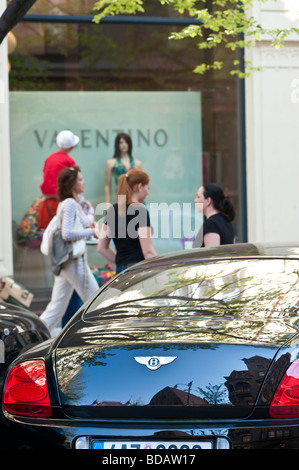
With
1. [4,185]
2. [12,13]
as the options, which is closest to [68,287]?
[4,185]

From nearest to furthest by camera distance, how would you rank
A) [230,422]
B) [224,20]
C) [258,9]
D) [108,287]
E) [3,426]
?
[230,422], [3,426], [108,287], [224,20], [258,9]

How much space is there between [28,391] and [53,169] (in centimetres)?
710

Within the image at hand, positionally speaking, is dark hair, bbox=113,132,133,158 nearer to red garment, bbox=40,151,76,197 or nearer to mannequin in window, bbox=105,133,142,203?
mannequin in window, bbox=105,133,142,203

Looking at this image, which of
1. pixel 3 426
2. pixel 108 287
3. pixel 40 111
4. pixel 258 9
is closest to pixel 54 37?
A: pixel 40 111

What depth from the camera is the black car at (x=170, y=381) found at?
3424 millimetres

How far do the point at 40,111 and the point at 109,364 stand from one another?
840cm

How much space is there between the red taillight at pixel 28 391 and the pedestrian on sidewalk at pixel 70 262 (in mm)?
4584

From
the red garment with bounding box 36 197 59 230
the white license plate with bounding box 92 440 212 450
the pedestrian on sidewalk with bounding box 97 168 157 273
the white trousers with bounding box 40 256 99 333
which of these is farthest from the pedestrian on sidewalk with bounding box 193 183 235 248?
the white license plate with bounding box 92 440 212 450

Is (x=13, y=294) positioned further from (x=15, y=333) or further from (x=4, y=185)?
(x=15, y=333)

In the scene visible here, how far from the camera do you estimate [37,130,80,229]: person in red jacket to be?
1052 cm

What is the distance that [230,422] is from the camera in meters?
Answer: 3.42

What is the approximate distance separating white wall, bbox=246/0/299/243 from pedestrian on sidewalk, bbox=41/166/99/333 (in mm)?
3488

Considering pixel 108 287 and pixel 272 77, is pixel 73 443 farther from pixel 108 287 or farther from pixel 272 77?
pixel 272 77

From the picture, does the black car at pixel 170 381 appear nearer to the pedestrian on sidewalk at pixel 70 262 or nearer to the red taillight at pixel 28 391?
the red taillight at pixel 28 391
